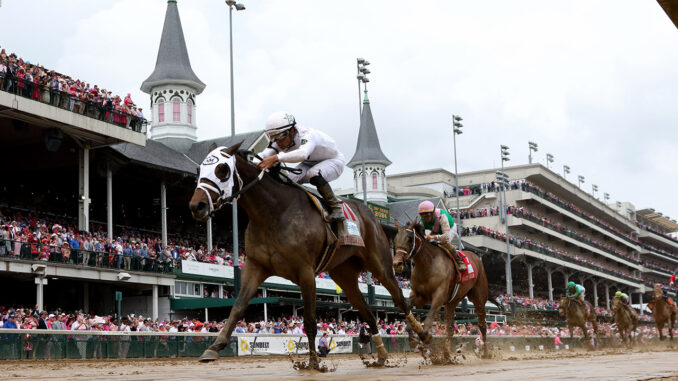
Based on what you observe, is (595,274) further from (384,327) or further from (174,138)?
(384,327)

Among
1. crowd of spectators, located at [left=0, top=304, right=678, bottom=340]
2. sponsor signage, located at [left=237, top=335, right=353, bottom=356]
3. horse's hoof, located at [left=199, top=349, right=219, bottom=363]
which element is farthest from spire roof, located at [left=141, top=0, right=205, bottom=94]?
horse's hoof, located at [left=199, top=349, right=219, bottom=363]

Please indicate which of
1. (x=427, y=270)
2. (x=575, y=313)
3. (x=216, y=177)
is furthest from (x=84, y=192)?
(x=216, y=177)

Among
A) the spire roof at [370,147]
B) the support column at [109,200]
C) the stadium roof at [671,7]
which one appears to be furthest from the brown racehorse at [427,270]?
the spire roof at [370,147]

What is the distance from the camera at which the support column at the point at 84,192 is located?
1218 inches

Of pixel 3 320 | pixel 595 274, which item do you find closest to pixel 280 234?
pixel 3 320

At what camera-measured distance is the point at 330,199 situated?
9.04 meters

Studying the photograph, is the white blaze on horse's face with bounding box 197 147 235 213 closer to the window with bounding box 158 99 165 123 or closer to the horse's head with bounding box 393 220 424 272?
the horse's head with bounding box 393 220 424 272

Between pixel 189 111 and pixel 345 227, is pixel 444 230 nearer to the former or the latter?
pixel 345 227

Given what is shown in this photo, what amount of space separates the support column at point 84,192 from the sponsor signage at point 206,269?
4451 millimetres

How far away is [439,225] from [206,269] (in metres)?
22.4

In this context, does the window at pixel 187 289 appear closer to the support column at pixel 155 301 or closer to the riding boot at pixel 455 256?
the support column at pixel 155 301

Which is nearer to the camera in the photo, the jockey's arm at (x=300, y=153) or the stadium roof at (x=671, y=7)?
the stadium roof at (x=671, y=7)

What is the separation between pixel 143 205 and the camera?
41.6 metres

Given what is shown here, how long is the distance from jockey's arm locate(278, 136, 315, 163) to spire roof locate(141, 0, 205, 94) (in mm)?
47558
